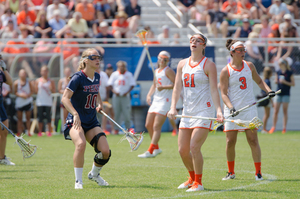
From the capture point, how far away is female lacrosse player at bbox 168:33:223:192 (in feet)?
21.0

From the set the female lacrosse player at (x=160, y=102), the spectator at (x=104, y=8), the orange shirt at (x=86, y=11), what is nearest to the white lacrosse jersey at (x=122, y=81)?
the orange shirt at (x=86, y=11)

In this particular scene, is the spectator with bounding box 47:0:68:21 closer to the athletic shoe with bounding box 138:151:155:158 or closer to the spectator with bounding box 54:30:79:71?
the spectator with bounding box 54:30:79:71

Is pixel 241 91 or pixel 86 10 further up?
pixel 86 10

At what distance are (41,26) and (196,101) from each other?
13.1 metres

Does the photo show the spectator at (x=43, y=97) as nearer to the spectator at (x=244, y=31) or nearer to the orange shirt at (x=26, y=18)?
the orange shirt at (x=26, y=18)

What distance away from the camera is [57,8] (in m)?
19.3

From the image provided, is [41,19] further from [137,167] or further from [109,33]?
[137,167]

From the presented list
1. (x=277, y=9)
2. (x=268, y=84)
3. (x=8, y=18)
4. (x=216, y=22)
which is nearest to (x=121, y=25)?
(x=216, y=22)

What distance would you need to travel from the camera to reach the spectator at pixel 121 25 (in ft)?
61.6

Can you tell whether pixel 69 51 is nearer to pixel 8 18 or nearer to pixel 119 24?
pixel 119 24

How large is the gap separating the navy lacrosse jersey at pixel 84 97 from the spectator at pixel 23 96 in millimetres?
9687

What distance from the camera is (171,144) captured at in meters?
13.3

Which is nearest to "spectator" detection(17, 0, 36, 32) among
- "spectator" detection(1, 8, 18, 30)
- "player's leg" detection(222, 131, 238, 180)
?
"spectator" detection(1, 8, 18, 30)

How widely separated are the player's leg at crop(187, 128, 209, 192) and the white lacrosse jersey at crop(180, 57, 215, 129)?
0.33 ft
